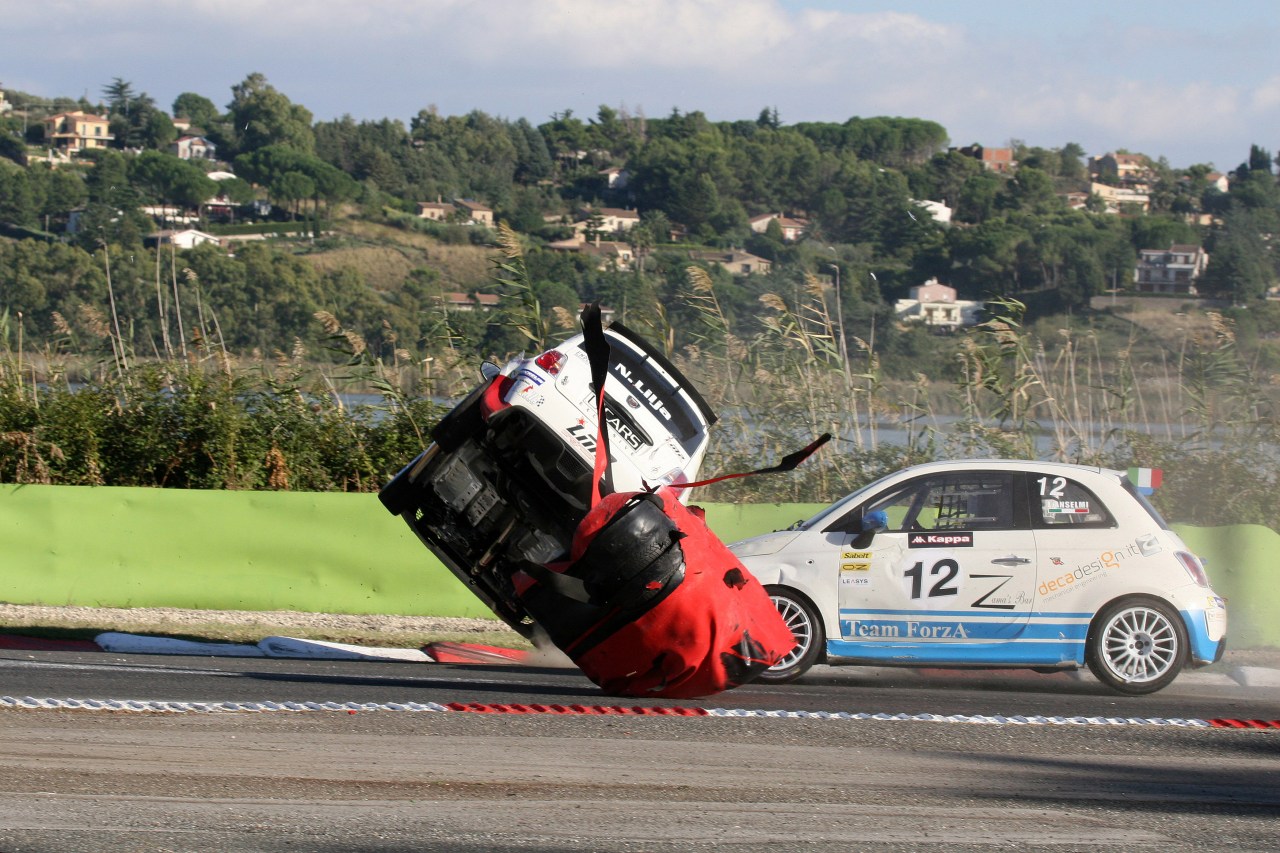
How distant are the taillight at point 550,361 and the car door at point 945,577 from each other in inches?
98.4

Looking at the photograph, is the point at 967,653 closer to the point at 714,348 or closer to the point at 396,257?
the point at 714,348

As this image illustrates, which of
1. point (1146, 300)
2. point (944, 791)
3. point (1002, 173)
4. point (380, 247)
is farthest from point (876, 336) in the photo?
point (1002, 173)

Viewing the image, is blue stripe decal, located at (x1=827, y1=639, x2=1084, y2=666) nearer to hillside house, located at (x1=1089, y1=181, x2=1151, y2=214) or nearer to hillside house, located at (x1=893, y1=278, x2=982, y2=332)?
hillside house, located at (x1=893, y1=278, x2=982, y2=332)

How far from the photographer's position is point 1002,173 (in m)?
51.1

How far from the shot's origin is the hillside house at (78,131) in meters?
71.1

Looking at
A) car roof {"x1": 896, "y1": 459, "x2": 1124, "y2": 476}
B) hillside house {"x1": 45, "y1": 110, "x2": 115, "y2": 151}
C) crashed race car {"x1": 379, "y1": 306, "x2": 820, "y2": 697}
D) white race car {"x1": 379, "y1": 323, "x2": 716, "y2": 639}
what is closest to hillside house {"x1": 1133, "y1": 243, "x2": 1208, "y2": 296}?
car roof {"x1": 896, "y1": 459, "x2": 1124, "y2": 476}

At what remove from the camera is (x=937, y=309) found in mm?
22328

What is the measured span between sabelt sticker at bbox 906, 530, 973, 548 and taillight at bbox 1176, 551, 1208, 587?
1.46m

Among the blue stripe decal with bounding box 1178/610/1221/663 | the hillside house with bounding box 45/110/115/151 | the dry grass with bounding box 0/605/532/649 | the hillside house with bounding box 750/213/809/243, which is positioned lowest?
the dry grass with bounding box 0/605/532/649

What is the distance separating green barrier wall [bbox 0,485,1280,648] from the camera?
478 inches

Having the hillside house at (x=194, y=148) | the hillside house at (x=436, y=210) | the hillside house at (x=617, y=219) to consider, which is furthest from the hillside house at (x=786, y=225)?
the hillside house at (x=194, y=148)

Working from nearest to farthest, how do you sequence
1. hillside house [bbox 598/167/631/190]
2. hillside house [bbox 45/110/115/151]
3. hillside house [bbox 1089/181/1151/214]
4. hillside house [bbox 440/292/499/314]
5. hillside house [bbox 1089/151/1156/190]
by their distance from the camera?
1. hillside house [bbox 440/292/499/314]
2. hillside house [bbox 1089/181/1151/214]
3. hillside house [bbox 598/167/631/190]
4. hillside house [bbox 1089/151/1156/190]
5. hillside house [bbox 45/110/115/151]

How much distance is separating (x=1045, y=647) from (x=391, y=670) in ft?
→ 15.0

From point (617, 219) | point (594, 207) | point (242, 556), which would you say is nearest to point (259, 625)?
point (242, 556)
